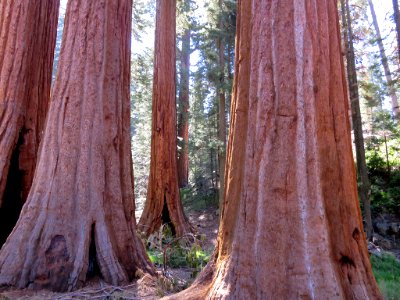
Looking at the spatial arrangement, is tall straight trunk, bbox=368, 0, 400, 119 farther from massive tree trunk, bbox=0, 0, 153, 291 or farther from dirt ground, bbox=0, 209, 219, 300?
dirt ground, bbox=0, 209, 219, 300

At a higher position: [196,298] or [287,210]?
[287,210]

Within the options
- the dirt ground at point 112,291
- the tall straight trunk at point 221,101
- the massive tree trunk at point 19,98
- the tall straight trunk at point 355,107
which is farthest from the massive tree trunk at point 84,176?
the tall straight trunk at point 355,107

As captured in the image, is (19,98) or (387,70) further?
(387,70)

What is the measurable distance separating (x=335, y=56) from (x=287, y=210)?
136 cm

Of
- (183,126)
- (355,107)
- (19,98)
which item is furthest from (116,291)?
(183,126)

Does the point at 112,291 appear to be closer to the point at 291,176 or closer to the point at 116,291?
the point at 116,291

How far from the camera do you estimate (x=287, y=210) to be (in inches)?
107

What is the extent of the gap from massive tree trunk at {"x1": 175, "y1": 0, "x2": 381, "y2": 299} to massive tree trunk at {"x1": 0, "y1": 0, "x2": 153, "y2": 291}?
5.95 ft

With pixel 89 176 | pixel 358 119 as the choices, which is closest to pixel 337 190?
pixel 89 176

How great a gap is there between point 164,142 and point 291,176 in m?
7.63

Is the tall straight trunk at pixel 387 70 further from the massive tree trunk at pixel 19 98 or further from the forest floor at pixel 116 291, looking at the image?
the forest floor at pixel 116 291

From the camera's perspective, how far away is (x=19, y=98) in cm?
595

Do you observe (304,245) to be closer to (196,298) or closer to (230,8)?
(196,298)

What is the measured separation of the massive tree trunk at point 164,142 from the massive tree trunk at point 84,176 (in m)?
4.66
